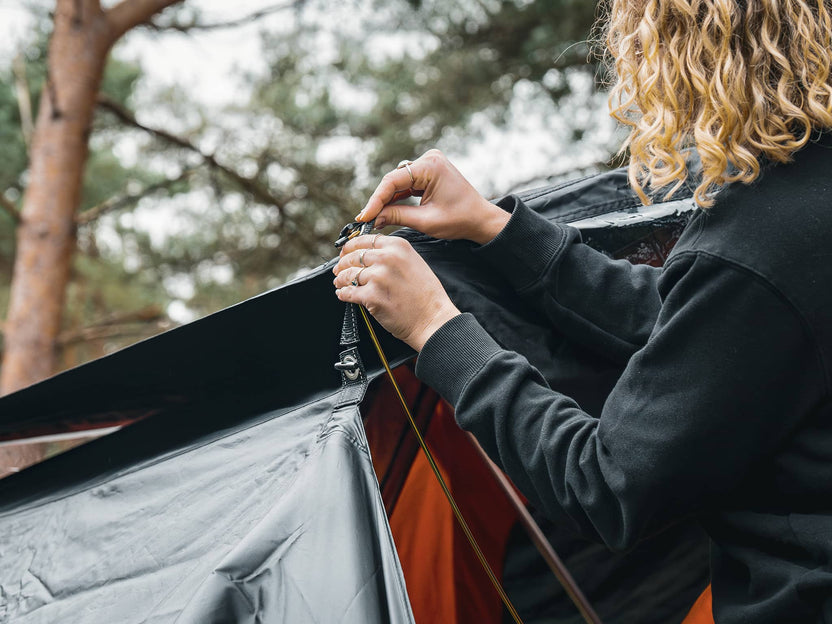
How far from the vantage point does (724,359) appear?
0.87 metres

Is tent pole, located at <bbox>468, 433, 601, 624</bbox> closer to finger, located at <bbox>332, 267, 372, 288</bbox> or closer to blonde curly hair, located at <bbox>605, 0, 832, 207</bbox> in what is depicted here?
finger, located at <bbox>332, 267, 372, 288</bbox>

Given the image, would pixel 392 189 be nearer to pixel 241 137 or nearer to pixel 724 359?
pixel 724 359

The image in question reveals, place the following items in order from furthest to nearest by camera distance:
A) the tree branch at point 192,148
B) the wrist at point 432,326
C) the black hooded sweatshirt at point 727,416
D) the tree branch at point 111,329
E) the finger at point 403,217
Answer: the tree branch at point 192,148
the tree branch at point 111,329
the finger at point 403,217
the wrist at point 432,326
the black hooded sweatshirt at point 727,416

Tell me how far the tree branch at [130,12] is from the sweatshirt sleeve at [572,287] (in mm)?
4296

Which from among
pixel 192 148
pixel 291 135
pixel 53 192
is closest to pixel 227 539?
pixel 53 192

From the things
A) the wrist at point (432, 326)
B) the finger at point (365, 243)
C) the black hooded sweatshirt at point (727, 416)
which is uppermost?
the finger at point (365, 243)

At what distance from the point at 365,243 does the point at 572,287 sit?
0.37 metres

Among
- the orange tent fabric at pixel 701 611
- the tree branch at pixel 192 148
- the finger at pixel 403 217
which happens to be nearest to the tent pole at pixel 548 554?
the orange tent fabric at pixel 701 611

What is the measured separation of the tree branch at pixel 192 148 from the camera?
4934 millimetres

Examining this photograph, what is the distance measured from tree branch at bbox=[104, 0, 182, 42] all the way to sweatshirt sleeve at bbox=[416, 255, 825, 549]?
183 inches

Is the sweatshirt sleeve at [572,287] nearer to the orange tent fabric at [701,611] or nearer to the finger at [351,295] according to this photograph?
the finger at [351,295]

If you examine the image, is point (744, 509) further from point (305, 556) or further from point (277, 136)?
point (277, 136)

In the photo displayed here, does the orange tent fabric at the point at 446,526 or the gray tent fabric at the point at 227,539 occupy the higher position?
the gray tent fabric at the point at 227,539

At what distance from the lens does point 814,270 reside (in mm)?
847
